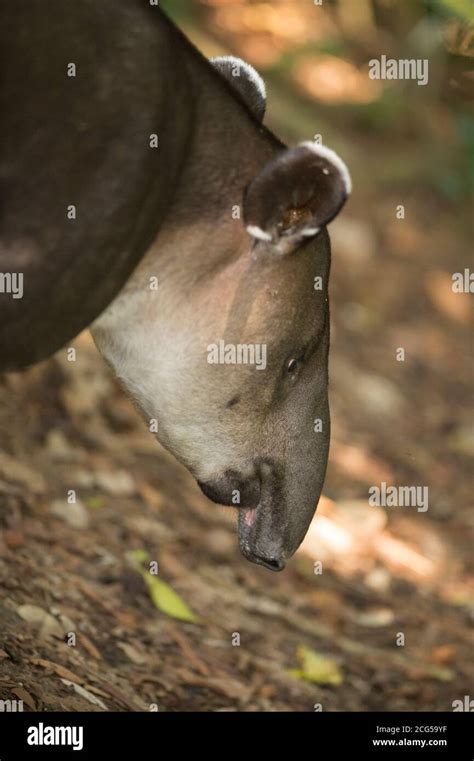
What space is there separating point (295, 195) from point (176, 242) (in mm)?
486

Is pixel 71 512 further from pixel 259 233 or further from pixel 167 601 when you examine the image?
pixel 259 233

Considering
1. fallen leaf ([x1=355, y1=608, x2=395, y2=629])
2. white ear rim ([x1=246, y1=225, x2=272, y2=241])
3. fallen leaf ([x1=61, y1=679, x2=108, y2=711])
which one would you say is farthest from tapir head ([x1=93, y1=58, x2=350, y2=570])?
fallen leaf ([x1=355, y1=608, x2=395, y2=629])

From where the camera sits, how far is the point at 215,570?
Answer: 6.92 meters

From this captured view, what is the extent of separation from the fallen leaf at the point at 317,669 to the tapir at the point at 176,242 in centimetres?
142

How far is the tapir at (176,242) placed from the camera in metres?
4.21

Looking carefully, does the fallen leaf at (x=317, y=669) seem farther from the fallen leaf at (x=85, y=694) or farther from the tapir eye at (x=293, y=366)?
the tapir eye at (x=293, y=366)

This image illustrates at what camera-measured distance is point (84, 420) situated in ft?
25.2

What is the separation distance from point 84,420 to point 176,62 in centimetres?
362

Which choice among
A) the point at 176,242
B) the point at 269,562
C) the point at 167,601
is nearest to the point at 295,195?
the point at 176,242

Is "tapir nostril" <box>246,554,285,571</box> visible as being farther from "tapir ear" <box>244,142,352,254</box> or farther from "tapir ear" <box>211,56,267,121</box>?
"tapir ear" <box>211,56,267,121</box>

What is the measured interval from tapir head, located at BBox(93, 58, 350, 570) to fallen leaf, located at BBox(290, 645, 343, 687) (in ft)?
4.57

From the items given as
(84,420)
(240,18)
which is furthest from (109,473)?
(240,18)

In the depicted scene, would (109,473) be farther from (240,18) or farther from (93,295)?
(240,18)

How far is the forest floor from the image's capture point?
552cm
